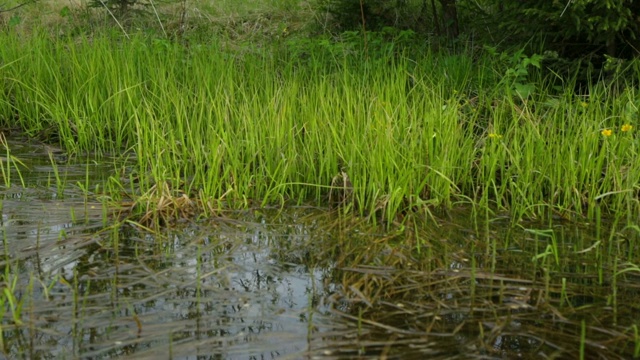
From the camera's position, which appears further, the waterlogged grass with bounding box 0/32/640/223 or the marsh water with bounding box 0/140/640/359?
the waterlogged grass with bounding box 0/32/640/223

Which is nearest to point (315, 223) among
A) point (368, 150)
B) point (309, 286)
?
point (368, 150)

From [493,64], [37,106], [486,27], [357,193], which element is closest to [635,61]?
[493,64]

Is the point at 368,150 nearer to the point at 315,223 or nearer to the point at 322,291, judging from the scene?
the point at 315,223

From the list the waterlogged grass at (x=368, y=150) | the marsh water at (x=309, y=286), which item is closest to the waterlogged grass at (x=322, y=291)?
the marsh water at (x=309, y=286)

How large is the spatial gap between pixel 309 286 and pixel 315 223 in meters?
0.80

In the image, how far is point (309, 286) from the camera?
275 cm

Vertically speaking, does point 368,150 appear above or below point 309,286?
above

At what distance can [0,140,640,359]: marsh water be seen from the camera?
2.28 m

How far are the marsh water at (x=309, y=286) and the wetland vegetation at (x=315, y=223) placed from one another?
1cm

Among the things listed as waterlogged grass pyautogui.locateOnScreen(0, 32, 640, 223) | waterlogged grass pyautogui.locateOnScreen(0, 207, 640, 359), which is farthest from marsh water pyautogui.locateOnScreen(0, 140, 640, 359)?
waterlogged grass pyautogui.locateOnScreen(0, 32, 640, 223)

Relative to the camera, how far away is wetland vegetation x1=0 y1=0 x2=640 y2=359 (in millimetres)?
2357

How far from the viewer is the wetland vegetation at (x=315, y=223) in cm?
236

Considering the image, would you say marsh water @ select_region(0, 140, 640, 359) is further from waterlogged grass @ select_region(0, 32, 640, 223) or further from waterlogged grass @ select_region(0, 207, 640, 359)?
waterlogged grass @ select_region(0, 32, 640, 223)

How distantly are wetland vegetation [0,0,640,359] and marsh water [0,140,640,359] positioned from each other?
0.03ft
